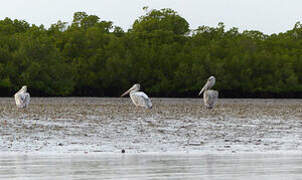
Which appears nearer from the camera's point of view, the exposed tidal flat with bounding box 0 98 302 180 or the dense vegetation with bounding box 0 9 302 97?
the exposed tidal flat with bounding box 0 98 302 180

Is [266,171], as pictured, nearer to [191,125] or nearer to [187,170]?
[187,170]

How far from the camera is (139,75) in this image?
254 feet

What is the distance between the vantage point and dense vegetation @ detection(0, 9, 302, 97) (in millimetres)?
69375

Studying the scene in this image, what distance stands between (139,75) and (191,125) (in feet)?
186

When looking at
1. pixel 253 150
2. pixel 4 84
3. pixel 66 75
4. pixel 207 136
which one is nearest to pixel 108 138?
pixel 207 136

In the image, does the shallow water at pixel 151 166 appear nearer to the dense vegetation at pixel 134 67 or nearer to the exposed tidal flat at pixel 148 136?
the exposed tidal flat at pixel 148 136

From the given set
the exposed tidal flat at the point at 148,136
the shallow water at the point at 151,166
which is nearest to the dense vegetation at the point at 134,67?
the exposed tidal flat at the point at 148,136

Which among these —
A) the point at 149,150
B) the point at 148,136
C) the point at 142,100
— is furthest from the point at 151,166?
the point at 142,100

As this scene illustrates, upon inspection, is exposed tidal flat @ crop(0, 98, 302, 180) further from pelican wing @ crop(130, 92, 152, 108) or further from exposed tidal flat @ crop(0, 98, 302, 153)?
pelican wing @ crop(130, 92, 152, 108)

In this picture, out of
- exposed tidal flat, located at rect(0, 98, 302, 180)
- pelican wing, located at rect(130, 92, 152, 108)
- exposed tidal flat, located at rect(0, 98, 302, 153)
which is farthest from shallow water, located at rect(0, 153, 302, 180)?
pelican wing, located at rect(130, 92, 152, 108)

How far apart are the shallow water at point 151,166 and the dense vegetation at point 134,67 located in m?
53.7

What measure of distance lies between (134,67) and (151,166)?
6859 cm

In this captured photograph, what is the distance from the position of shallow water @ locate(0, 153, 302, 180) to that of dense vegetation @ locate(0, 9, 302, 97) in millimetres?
53682

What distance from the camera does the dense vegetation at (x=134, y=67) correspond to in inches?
2731
